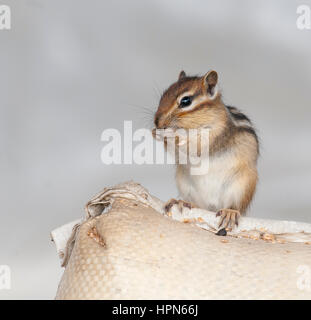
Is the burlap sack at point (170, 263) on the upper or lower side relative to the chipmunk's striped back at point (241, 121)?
lower

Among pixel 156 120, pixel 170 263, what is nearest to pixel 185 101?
pixel 156 120

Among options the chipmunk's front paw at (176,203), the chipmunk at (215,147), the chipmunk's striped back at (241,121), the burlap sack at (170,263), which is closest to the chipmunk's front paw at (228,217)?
the chipmunk at (215,147)

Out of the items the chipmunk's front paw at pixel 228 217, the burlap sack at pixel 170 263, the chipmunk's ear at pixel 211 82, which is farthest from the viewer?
the chipmunk's ear at pixel 211 82

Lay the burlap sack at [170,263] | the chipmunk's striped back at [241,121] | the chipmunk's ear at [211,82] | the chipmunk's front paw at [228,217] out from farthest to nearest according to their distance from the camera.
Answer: the chipmunk's striped back at [241,121] → the chipmunk's ear at [211,82] → the chipmunk's front paw at [228,217] → the burlap sack at [170,263]

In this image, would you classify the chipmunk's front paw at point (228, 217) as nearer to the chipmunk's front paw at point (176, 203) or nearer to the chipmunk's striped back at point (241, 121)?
the chipmunk's front paw at point (176, 203)

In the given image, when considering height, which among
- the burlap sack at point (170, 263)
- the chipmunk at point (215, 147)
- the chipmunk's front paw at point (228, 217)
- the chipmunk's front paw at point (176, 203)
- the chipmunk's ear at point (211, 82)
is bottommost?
the burlap sack at point (170, 263)
